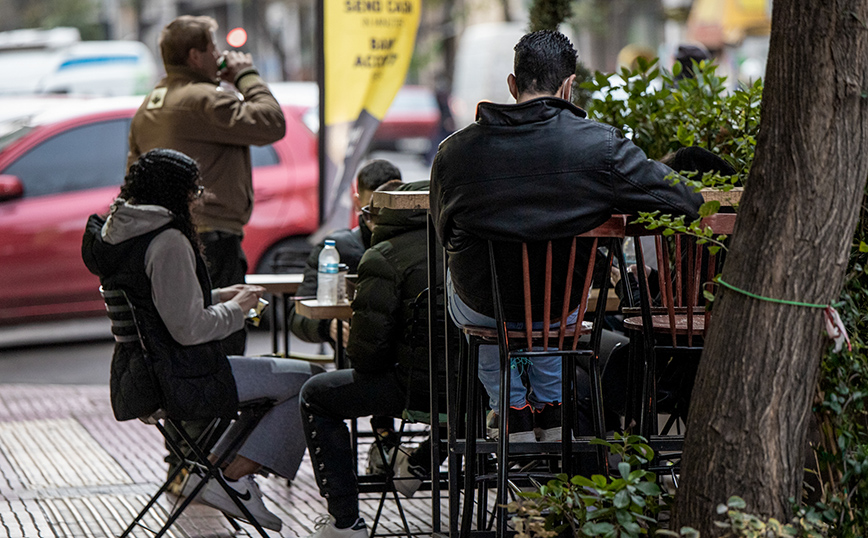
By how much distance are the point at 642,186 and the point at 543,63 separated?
510mm

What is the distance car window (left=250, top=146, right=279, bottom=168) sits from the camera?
30.9 ft

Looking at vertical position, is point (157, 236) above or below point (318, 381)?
above

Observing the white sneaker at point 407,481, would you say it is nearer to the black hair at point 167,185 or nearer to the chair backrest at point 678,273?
the black hair at point 167,185

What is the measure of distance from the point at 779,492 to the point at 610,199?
934 millimetres

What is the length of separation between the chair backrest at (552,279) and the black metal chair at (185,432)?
156 cm

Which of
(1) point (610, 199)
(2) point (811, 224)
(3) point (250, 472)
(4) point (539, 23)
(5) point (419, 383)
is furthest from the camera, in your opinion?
(4) point (539, 23)

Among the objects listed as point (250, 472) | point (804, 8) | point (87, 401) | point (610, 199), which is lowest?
point (87, 401)

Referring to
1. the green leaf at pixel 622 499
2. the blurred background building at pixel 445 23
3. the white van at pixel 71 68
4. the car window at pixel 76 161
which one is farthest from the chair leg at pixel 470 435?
the blurred background building at pixel 445 23

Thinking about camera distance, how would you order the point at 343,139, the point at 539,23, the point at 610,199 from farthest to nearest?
the point at 343,139, the point at 539,23, the point at 610,199

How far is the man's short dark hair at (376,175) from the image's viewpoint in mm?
5270

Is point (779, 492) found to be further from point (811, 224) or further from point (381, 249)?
point (381, 249)

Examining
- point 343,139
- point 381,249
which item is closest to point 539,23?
point 343,139

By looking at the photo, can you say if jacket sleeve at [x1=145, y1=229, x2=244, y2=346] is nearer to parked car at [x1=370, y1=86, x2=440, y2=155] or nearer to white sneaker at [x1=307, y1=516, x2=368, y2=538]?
white sneaker at [x1=307, y1=516, x2=368, y2=538]

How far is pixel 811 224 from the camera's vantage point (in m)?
2.84
